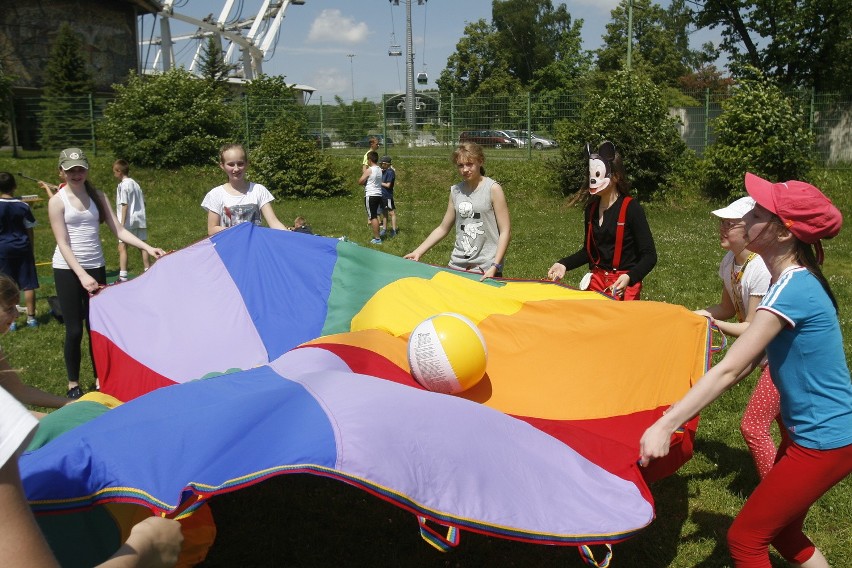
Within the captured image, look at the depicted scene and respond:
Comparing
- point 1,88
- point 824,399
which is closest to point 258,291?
point 824,399

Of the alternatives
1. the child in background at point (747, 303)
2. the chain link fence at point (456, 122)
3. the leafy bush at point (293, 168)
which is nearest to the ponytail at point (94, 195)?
the child in background at point (747, 303)

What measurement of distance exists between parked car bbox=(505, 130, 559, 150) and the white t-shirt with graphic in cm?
1978

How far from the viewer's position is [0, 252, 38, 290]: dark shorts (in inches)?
363

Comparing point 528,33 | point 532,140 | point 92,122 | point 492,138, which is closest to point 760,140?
point 532,140

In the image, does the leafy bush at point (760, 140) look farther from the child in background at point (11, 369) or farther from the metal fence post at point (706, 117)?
the child in background at point (11, 369)

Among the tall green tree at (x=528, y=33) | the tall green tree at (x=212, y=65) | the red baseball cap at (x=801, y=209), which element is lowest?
the red baseball cap at (x=801, y=209)

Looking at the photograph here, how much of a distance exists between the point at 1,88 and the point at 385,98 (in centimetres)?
1370

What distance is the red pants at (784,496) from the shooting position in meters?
3.17

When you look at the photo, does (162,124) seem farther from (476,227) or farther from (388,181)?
(476,227)

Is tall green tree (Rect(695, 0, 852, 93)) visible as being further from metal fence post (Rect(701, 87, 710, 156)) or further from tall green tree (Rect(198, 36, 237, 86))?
tall green tree (Rect(198, 36, 237, 86))

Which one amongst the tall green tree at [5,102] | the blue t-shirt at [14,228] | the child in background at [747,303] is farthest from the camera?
the tall green tree at [5,102]

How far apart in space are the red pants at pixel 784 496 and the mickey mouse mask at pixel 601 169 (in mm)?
2715

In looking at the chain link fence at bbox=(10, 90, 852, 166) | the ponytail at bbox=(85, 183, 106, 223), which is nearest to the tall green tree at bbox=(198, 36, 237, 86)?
the chain link fence at bbox=(10, 90, 852, 166)

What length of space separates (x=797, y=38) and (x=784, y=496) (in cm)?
2700
